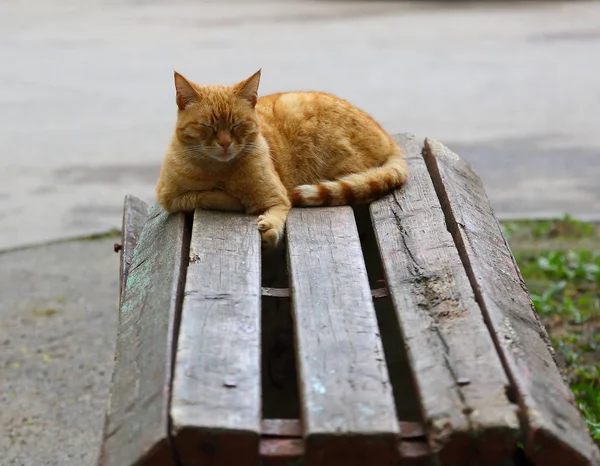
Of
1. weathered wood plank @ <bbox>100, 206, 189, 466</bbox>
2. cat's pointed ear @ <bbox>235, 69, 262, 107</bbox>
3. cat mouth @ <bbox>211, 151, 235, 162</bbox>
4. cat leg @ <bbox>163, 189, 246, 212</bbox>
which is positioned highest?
cat's pointed ear @ <bbox>235, 69, 262, 107</bbox>

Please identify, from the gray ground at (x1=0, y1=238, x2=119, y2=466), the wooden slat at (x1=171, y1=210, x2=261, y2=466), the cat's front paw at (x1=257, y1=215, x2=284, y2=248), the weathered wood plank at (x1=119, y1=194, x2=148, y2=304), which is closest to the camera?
the wooden slat at (x1=171, y1=210, x2=261, y2=466)

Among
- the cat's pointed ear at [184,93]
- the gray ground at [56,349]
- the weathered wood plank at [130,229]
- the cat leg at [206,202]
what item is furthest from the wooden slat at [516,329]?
the gray ground at [56,349]

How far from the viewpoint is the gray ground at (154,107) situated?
4246 millimetres

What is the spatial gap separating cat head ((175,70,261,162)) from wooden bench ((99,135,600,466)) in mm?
225

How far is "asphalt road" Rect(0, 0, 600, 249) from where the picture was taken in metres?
6.15

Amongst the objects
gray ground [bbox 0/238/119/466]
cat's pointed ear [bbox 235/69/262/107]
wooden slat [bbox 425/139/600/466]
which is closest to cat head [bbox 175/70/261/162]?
cat's pointed ear [bbox 235/69/262/107]

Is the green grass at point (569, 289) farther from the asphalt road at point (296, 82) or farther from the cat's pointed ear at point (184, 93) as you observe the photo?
the cat's pointed ear at point (184, 93)

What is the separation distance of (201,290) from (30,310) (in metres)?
2.69

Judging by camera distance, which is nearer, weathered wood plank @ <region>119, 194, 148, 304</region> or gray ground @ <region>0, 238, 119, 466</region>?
weathered wood plank @ <region>119, 194, 148, 304</region>

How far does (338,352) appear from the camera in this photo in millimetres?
1988

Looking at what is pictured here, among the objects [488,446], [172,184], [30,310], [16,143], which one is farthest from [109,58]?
[488,446]

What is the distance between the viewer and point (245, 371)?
190cm

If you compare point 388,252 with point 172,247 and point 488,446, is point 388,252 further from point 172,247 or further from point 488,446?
point 488,446

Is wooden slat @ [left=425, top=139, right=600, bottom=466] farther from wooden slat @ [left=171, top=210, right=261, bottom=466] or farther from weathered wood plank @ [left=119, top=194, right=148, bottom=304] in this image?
weathered wood plank @ [left=119, top=194, right=148, bottom=304]
